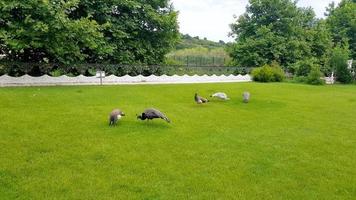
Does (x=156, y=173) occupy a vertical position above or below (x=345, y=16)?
below

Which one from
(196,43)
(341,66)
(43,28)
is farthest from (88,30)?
(196,43)

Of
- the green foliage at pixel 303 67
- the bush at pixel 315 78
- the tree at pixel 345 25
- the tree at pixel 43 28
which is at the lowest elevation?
the bush at pixel 315 78

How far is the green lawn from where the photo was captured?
5.61 m

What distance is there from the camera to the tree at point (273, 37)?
3444 centimetres

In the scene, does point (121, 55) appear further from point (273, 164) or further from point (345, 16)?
point (345, 16)

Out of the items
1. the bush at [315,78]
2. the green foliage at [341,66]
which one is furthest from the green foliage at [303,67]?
the bush at [315,78]

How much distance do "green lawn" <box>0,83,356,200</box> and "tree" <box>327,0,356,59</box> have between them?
32.7 m

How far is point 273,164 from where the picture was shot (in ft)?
22.6

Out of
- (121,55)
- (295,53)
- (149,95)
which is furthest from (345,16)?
(149,95)

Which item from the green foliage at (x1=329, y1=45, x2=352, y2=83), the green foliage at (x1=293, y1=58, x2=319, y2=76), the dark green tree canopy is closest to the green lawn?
the dark green tree canopy

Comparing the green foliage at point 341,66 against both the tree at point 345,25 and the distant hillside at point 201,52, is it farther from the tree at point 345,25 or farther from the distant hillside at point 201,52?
the distant hillside at point 201,52

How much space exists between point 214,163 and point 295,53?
3037 cm

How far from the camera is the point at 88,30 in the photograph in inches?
728

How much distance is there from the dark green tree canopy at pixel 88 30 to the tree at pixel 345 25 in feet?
81.0
